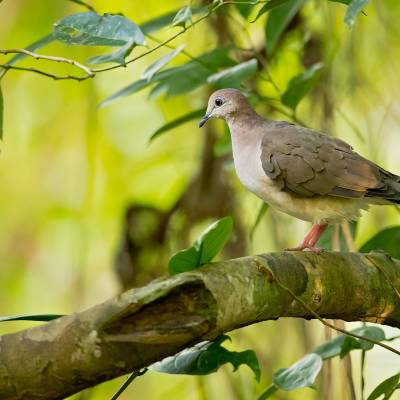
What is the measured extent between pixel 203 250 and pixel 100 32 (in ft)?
3.01

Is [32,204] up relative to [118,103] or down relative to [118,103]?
down

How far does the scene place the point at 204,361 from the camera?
2416 millimetres

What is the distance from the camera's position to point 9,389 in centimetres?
186

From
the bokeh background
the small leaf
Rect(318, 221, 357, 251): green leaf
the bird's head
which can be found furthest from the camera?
the bokeh background

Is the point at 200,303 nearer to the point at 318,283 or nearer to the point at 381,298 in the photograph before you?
the point at 318,283

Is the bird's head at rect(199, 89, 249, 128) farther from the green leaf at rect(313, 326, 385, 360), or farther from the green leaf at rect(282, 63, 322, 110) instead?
the green leaf at rect(313, 326, 385, 360)

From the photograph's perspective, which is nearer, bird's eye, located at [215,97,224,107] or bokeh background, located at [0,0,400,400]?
bird's eye, located at [215,97,224,107]

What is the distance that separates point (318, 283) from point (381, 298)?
0.35 meters

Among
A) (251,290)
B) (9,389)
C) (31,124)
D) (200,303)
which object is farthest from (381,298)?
(31,124)

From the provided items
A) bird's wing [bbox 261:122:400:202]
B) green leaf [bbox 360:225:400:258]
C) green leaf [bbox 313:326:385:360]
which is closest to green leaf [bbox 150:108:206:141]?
bird's wing [bbox 261:122:400:202]

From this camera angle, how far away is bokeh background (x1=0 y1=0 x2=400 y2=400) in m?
4.80

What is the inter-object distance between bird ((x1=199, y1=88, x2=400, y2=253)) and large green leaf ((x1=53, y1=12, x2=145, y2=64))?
40.9 inches

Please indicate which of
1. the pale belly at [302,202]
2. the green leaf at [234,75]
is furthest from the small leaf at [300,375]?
the green leaf at [234,75]

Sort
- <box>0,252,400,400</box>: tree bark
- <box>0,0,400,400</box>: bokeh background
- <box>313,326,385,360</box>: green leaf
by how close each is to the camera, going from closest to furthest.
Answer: <box>0,252,400,400</box>: tree bark < <box>313,326,385,360</box>: green leaf < <box>0,0,400,400</box>: bokeh background
